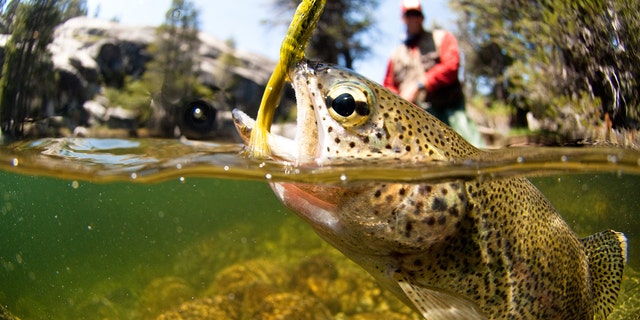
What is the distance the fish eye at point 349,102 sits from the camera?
214 centimetres

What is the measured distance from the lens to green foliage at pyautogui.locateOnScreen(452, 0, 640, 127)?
10.5ft

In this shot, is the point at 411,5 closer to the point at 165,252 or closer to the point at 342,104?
the point at 342,104

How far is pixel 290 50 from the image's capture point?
2.26 metres

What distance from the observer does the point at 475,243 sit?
2332mm

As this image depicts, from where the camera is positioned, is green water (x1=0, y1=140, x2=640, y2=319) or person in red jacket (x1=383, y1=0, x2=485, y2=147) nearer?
green water (x1=0, y1=140, x2=640, y2=319)

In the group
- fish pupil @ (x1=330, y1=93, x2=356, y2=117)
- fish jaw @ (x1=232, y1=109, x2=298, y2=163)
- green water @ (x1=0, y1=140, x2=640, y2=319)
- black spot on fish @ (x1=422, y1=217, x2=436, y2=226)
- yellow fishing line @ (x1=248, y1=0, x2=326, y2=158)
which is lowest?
green water @ (x1=0, y1=140, x2=640, y2=319)

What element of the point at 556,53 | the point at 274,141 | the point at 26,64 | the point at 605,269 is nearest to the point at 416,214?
the point at 274,141

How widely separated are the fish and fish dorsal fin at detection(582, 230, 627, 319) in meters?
0.36

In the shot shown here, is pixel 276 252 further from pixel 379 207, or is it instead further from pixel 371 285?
pixel 379 207

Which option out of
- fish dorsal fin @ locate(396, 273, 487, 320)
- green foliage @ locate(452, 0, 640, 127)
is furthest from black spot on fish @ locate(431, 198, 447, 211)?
green foliage @ locate(452, 0, 640, 127)

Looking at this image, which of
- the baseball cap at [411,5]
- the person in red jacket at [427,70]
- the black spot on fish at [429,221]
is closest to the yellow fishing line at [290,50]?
the black spot on fish at [429,221]

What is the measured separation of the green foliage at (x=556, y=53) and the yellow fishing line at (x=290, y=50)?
2083 millimetres

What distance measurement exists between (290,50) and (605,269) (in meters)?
2.19

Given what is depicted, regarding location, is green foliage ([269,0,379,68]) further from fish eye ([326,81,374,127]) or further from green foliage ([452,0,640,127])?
fish eye ([326,81,374,127])
